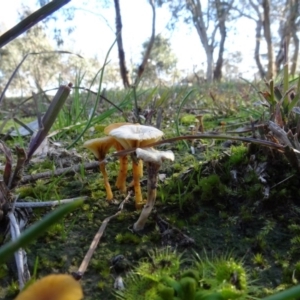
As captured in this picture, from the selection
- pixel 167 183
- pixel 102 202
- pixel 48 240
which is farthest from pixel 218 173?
pixel 48 240

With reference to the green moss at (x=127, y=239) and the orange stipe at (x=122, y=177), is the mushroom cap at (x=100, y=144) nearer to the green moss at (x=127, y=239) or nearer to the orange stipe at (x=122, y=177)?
the orange stipe at (x=122, y=177)

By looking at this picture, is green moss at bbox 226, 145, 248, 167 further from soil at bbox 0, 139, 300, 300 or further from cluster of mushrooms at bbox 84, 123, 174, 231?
cluster of mushrooms at bbox 84, 123, 174, 231

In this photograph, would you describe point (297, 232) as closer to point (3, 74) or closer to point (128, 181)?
point (128, 181)

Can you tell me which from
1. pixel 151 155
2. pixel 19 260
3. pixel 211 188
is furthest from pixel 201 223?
pixel 19 260

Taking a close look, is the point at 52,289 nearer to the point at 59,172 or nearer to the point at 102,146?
the point at 102,146

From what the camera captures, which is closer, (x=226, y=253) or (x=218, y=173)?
(x=226, y=253)

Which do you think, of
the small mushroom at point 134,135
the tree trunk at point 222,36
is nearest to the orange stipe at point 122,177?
the small mushroom at point 134,135
